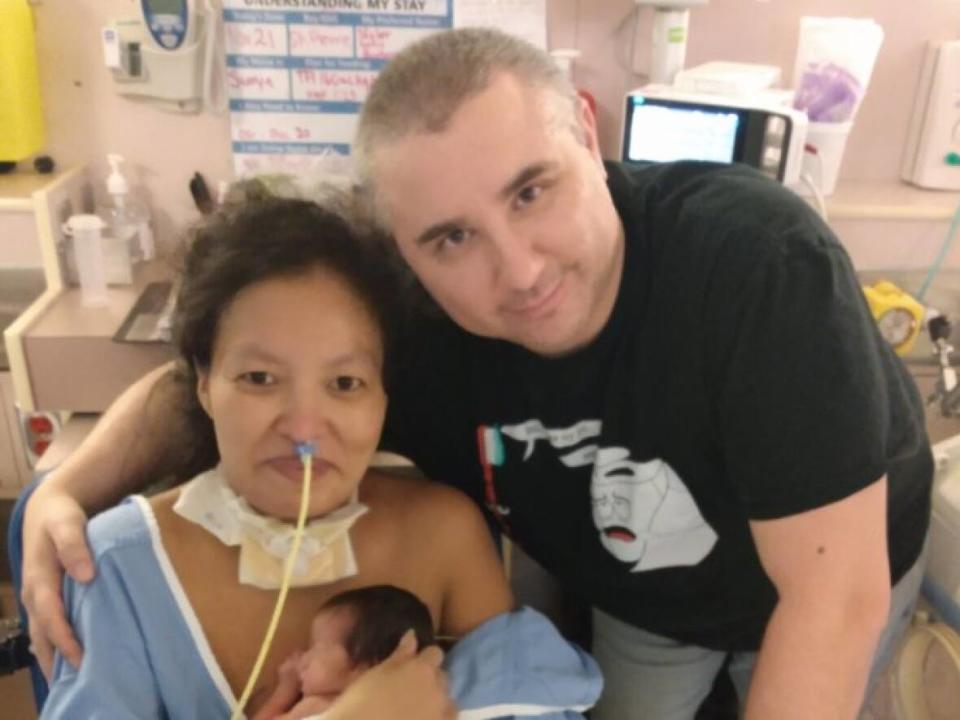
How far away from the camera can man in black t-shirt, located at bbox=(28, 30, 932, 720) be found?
0.91m

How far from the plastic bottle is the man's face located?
3.55ft

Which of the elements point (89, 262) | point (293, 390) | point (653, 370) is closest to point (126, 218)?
point (89, 262)

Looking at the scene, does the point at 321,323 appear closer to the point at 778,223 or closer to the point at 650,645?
the point at 778,223

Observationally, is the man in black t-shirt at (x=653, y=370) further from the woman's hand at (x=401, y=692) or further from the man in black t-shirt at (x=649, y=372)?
the woman's hand at (x=401, y=692)

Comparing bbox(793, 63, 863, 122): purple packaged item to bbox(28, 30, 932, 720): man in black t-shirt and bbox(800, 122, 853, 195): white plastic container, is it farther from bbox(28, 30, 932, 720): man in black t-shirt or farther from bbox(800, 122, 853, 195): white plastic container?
→ bbox(28, 30, 932, 720): man in black t-shirt

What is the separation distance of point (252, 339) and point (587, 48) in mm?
1240

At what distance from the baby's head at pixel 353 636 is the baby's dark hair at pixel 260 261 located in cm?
27

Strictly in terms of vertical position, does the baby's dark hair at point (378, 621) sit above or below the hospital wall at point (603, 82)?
below

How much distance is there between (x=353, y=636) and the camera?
39.0 inches

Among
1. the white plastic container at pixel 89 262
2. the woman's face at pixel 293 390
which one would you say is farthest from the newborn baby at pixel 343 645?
the white plastic container at pixel 89 262

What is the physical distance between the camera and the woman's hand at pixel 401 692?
921 millimetres

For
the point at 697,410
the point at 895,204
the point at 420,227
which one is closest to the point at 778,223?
the point at 697,410

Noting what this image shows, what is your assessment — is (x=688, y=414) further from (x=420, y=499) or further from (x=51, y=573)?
(x=51, y=573)

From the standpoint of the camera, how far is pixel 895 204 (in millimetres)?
1964
